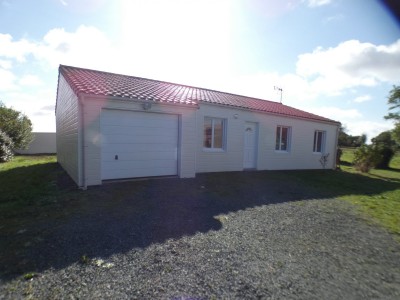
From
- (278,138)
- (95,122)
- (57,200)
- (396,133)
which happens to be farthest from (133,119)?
(396,133)

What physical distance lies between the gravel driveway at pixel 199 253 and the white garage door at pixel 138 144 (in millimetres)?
1754

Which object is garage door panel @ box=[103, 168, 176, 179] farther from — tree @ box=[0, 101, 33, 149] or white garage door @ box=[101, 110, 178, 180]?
tree @ box=[0, 101, 33, 149]

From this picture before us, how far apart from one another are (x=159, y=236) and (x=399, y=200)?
873 centimetres

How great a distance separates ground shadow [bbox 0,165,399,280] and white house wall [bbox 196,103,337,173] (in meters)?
2.32

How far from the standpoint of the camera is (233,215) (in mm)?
5609

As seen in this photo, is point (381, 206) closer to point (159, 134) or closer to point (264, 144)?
point (264, 144)

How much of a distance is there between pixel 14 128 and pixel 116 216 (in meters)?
21.8

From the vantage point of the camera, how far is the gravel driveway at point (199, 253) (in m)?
2.85

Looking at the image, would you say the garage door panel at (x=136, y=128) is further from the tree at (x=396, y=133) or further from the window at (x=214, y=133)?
the tree at (x=396, y=133)

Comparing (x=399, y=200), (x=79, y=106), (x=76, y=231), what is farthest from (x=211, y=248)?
(x=399, y=200)


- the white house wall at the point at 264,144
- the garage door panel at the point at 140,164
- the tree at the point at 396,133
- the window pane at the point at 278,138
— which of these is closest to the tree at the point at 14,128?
the garage door panel at the point at 140,164

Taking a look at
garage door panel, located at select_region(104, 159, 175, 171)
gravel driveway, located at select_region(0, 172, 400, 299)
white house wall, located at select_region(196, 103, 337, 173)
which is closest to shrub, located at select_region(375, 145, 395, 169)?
white house wall, located at select_region(196, 103, 337, 173)

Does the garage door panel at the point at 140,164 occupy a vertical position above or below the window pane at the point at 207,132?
below

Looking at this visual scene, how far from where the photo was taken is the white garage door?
7898 millimetres
